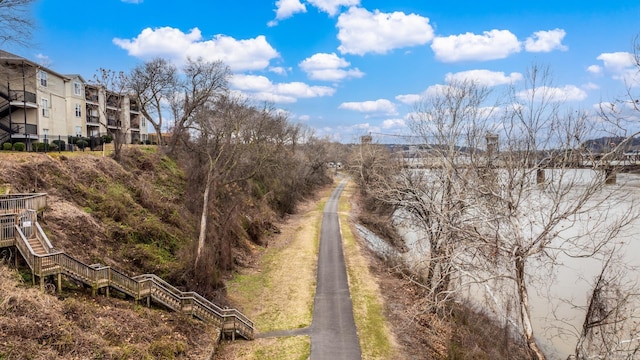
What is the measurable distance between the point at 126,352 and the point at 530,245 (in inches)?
488

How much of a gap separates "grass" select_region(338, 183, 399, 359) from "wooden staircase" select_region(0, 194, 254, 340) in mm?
5194

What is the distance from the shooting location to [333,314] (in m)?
19.2

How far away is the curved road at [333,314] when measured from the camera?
51.6 ft

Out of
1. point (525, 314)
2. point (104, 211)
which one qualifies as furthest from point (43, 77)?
point (525, 314)


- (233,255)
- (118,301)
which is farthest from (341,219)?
(118,301)

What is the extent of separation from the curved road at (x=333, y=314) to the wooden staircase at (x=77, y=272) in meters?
3.26

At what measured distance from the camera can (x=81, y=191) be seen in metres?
21.5

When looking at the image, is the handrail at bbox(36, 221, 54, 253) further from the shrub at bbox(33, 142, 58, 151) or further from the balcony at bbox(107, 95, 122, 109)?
the balcony at bbox(107, 95, 122, 109)

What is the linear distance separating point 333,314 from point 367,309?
6.59 feet

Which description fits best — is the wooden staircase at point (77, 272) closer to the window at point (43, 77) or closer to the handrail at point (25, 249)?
the handrail at point (25, 249)

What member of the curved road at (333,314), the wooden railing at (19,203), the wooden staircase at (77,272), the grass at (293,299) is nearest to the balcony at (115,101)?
the wooden staircase at (77,272)

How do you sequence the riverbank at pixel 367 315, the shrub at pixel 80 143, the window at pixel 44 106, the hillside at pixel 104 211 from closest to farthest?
1. the riverbank at pixel 367 315
2. the hillside at pixel 104 211
3. the shrub at pixel 80 143
4. the window at pixel 44 106

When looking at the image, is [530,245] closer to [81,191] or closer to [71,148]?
[81,191]

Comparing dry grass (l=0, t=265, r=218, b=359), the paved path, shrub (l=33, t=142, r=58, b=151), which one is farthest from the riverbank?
shrub (l=33, t=142, r=58, b=151)
